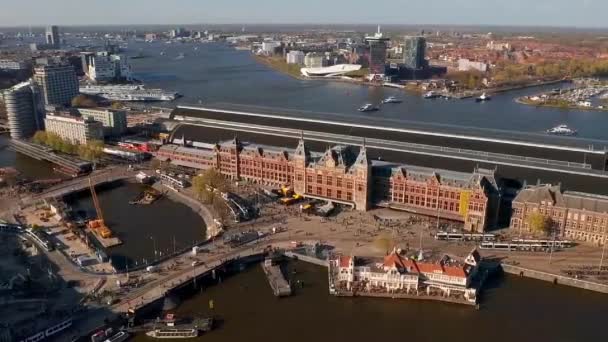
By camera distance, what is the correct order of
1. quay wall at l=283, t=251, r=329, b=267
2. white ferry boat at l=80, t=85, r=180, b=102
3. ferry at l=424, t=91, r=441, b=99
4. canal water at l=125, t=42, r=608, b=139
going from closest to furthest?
quay wall at l=283, t=251, r=329, b=267
canal water at l=125, t=42, r=608, b=139
white ferry boat at l=80, t=85, r=180, b=102
ferry at l=424, t=91, r=441, b=99

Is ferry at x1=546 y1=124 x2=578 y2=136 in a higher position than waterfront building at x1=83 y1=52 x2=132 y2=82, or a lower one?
lower

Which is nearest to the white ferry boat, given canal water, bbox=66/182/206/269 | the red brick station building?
canal water, bbox=66/182/206/269

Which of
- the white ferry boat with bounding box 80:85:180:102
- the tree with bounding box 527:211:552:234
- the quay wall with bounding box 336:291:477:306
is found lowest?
the quay wall with bounding box 336:291:477:306

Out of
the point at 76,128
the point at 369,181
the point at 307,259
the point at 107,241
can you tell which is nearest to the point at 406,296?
the point at 307,259

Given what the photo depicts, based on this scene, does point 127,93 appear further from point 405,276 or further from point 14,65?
point 405,276

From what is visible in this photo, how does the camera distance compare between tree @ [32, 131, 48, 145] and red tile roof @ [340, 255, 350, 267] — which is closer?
red tile roof @ [340, 255, 350, 267]

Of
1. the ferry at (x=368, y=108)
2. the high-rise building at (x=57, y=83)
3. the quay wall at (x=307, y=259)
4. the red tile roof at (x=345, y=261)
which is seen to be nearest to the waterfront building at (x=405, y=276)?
the red tile roof at (x=345, y=261)

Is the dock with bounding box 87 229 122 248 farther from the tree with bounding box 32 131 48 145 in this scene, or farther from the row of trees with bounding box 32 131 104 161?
the tree with bounding box 32 131 48 145
